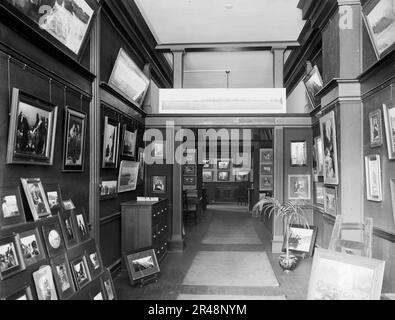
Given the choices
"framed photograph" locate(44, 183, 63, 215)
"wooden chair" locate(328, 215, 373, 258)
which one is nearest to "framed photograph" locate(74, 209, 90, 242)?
"framed photograph" locate(44, 183, 63, 215)

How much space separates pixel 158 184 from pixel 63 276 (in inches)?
176

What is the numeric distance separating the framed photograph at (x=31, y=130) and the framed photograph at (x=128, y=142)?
7.12ft

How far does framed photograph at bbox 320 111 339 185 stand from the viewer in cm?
472

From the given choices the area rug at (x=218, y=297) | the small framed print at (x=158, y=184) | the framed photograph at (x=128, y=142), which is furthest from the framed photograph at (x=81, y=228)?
the small framed print at (x=158, y=184)

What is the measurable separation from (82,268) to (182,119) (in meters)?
4.54

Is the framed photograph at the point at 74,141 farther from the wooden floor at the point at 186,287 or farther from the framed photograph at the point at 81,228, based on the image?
the wooden floor at the point at 186,287

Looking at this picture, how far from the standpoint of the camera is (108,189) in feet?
16.2

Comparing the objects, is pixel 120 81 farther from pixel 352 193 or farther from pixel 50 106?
pixel 352 193

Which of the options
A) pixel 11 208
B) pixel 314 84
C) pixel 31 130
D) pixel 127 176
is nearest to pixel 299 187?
pixel 314 84

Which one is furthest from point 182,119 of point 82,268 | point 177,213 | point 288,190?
point 82,268

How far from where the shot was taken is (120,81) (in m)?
5.38

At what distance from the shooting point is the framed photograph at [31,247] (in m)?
2.51

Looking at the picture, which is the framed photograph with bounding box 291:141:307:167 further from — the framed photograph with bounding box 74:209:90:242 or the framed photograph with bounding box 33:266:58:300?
the framed photograph with bounding box 33:266:58:300

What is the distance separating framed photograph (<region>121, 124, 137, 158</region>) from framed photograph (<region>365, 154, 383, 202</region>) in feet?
11.6
